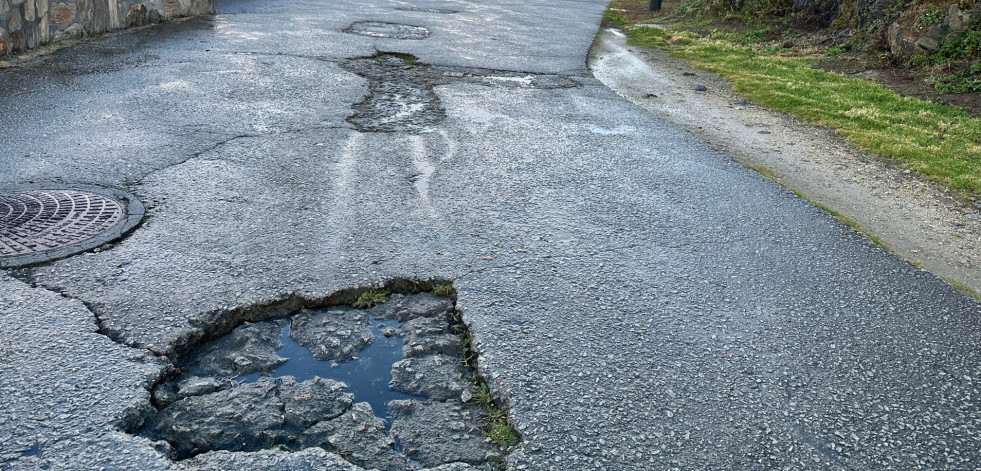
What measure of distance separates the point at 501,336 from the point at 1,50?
24.5 ft

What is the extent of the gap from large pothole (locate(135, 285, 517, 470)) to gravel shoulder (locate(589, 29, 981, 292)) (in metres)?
3.17

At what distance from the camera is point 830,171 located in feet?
21.8

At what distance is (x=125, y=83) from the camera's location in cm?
781

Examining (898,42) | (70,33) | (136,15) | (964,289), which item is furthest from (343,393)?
(898,42)

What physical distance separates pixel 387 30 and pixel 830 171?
26.0 feet

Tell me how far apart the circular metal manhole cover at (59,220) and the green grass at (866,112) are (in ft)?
20.6

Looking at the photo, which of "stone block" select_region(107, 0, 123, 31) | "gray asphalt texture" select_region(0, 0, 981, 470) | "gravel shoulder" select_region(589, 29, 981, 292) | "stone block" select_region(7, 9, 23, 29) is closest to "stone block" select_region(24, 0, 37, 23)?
"stone block" select_region(7, 9, 23, 29)

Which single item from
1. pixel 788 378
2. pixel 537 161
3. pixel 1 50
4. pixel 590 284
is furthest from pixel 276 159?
pixel 1 50

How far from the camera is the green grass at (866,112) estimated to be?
692 cm

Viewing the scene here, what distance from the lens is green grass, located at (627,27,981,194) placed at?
272 inches

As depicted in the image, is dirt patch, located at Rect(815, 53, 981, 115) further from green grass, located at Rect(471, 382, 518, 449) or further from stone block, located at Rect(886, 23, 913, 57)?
green grass, located at Rect(471, 382, 518, 449)

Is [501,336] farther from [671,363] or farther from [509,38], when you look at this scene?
[509,38]

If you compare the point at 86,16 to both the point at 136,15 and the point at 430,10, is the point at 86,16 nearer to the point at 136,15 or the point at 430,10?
the point at 136,15

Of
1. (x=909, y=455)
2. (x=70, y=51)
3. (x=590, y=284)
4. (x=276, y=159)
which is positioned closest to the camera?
(x=909, y=455)
